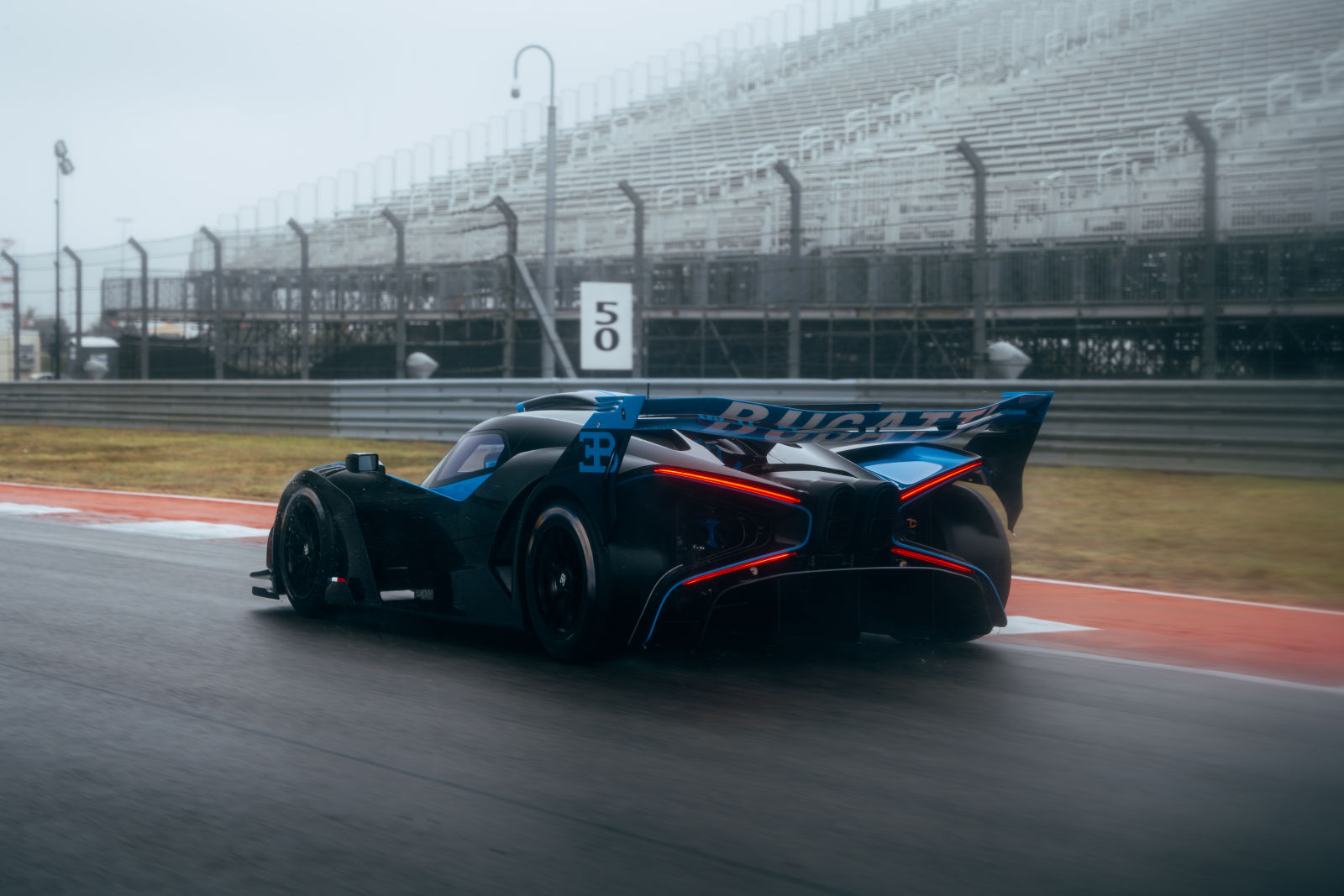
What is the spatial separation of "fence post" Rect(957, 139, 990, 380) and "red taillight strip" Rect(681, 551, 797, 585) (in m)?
10.3

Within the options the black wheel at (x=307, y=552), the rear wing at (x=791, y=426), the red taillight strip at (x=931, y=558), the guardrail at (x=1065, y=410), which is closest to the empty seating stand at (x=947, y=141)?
the guardrail at (x=1065, y=410)

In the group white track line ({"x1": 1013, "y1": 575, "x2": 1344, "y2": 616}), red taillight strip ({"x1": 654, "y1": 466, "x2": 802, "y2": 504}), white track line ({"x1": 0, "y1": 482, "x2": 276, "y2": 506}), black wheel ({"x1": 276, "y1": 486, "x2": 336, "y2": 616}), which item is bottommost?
white track line ({"x1": 1013, "y1": 575, "x2": 1344, "y2": 616})

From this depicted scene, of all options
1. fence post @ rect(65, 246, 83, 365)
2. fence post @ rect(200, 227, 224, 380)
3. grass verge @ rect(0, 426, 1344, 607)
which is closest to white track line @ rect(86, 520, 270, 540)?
grass verge @ rect(0, 426, 1344, 607)

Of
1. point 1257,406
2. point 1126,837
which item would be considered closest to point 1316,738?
point 1126,837

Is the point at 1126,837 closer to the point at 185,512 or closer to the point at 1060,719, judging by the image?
the point at 1060,719

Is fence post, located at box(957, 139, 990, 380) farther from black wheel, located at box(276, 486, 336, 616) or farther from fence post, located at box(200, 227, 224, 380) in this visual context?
fence post, located at box(200, 227, 224, 380)

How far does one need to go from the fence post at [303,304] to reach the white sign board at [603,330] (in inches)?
322

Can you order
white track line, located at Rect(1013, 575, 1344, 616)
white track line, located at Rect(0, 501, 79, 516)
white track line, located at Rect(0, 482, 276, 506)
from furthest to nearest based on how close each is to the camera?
white track line, located at Rect(0, 482, 276, 506), white track line, located at Rect(0, 501, 79, 516), white track line, located at Rect(1013, 575, 1344, 616)

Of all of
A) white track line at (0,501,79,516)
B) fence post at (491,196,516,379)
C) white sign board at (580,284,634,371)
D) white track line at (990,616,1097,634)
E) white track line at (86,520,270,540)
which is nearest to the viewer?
white track line at (990,616,1097,634)

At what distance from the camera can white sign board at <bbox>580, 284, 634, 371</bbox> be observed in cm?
1591

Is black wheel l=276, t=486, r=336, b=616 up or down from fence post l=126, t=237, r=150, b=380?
down

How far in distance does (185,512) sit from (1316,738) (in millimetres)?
10301

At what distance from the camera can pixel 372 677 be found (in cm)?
538

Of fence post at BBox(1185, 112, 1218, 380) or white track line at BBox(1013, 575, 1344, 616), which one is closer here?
white track line at BBox(1013, 575, 1344, 616)
